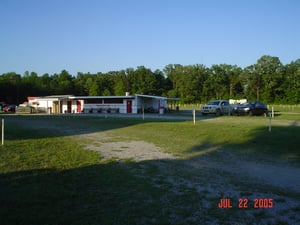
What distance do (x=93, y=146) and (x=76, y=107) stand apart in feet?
111

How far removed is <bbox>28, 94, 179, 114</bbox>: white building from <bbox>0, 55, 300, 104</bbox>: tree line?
30.8m

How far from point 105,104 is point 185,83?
47.9 m

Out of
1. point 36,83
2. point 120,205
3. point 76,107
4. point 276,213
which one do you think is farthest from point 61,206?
point 36,83

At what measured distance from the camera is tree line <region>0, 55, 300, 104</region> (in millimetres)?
70750

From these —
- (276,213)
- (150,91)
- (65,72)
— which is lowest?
(276,213)

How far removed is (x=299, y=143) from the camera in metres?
10.0

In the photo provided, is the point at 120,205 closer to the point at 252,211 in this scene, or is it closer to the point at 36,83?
the point at 252,211

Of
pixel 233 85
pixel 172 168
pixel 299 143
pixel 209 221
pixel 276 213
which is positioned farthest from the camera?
pixel 233 85

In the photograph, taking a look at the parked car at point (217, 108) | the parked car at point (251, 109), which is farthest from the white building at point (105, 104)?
the parked car at point (251, 109)
